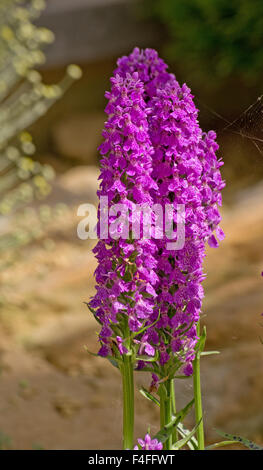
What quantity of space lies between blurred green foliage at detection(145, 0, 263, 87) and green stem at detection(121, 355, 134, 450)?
16.9ft

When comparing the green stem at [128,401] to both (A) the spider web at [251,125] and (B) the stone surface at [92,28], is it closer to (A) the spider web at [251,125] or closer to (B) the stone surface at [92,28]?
(A) the spider web at [251,125]

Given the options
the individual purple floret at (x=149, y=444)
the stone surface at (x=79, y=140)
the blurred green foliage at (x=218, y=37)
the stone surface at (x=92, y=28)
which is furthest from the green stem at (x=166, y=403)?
the stone surface at (x=92, y=28)

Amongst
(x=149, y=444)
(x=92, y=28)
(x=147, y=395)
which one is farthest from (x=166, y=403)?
(x=92, y=28)

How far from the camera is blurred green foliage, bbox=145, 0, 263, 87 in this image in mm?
6328

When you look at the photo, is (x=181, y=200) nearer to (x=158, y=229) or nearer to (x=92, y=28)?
(x=158, y=229)

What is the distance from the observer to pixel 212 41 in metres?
6.85

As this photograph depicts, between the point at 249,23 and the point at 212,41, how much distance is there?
63cm

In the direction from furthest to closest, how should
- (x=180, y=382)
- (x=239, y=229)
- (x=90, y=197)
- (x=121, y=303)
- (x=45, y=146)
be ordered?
(x=45, y=146) → (x=90, y=197) → (x=239, y=229) → (x=180, y=382) → (x=121, y=303)

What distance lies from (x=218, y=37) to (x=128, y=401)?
6162mm

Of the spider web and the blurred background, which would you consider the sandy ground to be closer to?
the blurred background

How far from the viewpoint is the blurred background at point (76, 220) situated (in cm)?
194

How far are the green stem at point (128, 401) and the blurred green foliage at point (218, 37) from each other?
514 cm

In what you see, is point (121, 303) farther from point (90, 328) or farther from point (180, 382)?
point (90, 328)

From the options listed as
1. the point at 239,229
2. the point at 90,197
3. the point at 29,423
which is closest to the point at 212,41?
the point at 90,197
